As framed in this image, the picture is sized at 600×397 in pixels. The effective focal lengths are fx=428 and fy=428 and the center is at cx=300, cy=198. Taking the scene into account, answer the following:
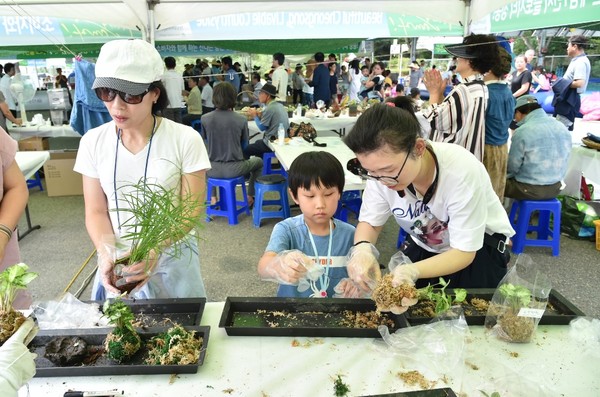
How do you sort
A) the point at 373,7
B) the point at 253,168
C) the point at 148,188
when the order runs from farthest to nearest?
the point at 253,168, the point at 373,7, the point at 148,188

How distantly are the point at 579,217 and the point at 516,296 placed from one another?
3609 millimetres

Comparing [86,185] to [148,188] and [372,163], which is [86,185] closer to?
[148,188]

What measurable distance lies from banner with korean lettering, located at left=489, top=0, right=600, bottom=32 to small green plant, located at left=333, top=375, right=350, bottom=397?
310 cm

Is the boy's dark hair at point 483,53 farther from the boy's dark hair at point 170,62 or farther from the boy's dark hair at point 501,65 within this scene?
the boy's dark hair at point 170,62

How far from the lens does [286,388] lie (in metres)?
1.15

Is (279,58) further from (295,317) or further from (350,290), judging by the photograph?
(295,317)

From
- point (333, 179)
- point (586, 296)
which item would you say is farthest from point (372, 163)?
point (586, 296)

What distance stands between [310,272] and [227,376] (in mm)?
463

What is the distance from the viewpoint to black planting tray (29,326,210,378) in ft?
3.84

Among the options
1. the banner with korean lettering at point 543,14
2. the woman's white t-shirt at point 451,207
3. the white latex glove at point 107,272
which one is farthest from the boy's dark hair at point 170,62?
the white latex glove at point 107,272

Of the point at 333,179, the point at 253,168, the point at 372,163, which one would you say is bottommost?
the point at 253,168

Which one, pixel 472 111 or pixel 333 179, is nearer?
pixel 333 179

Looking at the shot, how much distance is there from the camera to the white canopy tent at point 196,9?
4055 millimetres

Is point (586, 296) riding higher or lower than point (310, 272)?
lower
